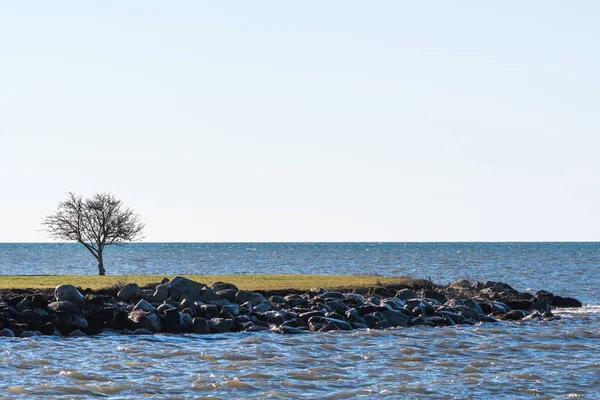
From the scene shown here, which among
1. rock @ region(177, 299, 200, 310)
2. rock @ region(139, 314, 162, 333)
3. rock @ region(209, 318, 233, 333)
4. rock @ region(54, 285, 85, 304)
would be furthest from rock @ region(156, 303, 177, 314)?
rock @ region(54, 285, 85, 304)

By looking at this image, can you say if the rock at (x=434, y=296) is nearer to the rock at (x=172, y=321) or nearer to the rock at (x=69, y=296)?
the rock at (x=172, y=321)

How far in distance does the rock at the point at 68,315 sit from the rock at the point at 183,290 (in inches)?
186

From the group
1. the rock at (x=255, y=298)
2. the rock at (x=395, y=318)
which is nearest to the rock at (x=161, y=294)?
the rock at (x=255, y=298)

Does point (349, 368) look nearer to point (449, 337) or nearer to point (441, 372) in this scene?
point (441, 372)

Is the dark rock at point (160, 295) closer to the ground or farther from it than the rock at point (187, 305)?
farther from it

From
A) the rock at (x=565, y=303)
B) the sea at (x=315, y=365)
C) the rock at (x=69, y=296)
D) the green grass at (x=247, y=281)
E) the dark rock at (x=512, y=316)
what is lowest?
the sea at (x=315, y=365)

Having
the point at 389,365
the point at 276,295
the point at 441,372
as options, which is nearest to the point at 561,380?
the point at 441,372

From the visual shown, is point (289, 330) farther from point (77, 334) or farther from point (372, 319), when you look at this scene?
point (77, 334)

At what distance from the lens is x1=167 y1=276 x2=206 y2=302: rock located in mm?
35656

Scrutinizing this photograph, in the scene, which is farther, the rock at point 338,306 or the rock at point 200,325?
the rock at point 338,306

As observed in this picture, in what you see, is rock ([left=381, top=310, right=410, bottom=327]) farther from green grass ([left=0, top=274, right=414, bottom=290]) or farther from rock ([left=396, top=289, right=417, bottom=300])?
green grass ([left=0, top=274, right=414, bottom=290])

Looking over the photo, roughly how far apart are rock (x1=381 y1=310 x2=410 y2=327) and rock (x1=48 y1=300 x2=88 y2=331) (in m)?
10.7

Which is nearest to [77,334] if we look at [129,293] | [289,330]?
[129,293]

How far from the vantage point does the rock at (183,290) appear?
1404 inches
